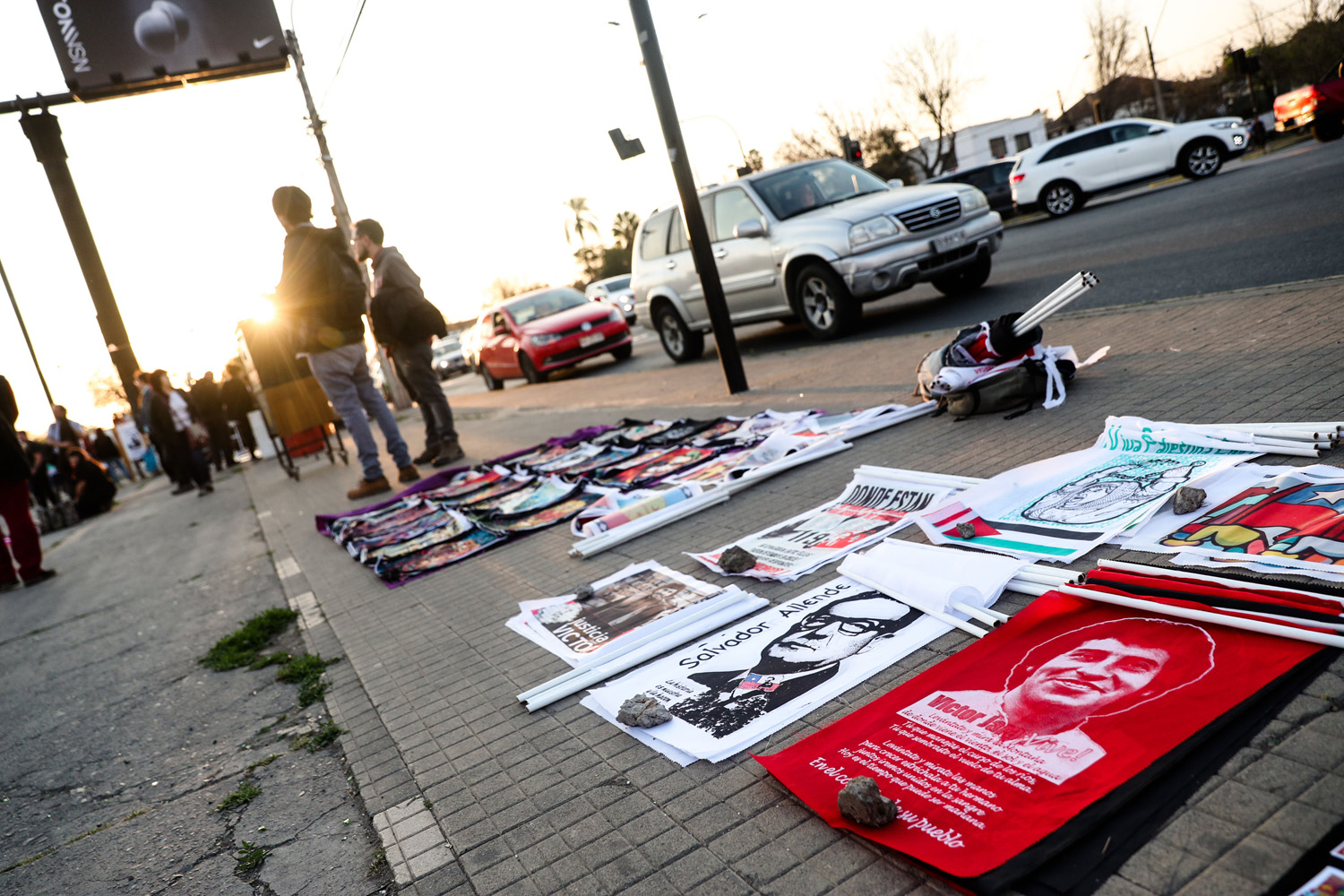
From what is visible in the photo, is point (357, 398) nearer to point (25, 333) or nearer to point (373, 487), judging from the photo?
point (373, 487)

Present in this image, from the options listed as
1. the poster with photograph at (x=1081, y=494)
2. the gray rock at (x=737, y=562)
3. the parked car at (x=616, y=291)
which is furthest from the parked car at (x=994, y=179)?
the gray rock at (x=737, y=562)

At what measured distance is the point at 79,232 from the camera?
11289 millimetres

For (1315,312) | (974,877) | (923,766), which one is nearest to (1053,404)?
(1315,312)

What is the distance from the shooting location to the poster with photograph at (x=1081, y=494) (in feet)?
9.66

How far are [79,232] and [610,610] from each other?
36.3ft

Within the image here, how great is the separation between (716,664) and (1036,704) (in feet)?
3.20

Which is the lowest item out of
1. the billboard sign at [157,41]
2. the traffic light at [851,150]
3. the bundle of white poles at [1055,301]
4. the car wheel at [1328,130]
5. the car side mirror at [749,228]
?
the bundle of white poles at [1055,301]

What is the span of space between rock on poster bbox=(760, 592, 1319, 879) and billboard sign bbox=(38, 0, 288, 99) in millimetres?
11318

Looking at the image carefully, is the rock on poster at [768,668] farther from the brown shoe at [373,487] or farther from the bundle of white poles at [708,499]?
the brown shoe at [373,487]

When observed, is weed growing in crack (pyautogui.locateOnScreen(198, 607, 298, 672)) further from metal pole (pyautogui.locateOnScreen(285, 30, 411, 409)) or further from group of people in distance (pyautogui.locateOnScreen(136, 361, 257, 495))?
metal pole (pyautogui.locateOnScreen(285, 30, 411, 409))

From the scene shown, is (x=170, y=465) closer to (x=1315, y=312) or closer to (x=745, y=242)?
(x=745, y=242)

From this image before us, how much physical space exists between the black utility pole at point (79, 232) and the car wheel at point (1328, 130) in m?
21.5

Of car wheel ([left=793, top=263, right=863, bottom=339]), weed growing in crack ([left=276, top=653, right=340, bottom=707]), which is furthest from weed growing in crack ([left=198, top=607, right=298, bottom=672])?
car wheel ([left=793, top=263, right=863, bottom=339])

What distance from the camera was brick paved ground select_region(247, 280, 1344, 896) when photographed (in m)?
1.67
